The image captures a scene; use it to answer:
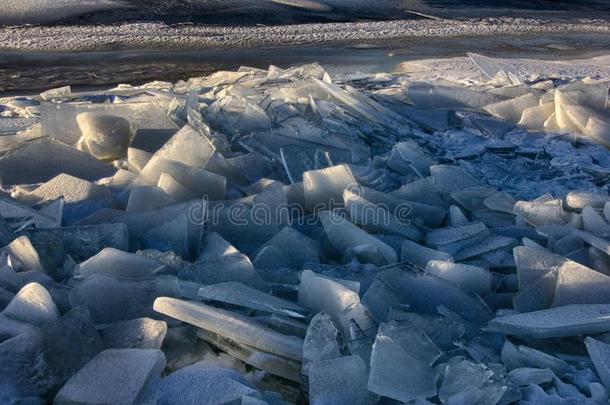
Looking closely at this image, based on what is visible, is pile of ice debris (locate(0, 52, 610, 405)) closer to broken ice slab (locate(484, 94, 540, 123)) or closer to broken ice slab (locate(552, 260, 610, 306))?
broken ice slab (locate(552, 260, 610, 306))

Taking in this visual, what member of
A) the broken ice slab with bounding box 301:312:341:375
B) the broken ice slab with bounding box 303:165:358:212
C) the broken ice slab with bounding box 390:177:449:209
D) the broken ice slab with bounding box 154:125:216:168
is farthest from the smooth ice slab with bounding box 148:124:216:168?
the broken ice slab with bounding box 301:312:341:375

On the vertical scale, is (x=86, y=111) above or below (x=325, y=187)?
above

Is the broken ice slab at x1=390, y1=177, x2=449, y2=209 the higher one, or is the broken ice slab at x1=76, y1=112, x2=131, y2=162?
the broken ice slab at x1=76, y1=112, x2=131, y2=162

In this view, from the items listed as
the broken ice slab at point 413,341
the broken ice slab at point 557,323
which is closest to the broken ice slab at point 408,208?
the broken ice slab at point 557,323

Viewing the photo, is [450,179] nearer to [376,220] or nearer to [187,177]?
[376,220]

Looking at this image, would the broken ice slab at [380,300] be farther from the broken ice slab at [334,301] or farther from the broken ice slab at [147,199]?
the broken ice slab at [147,199]

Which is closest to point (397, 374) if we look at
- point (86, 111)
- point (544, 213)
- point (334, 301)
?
point (334, 301)
